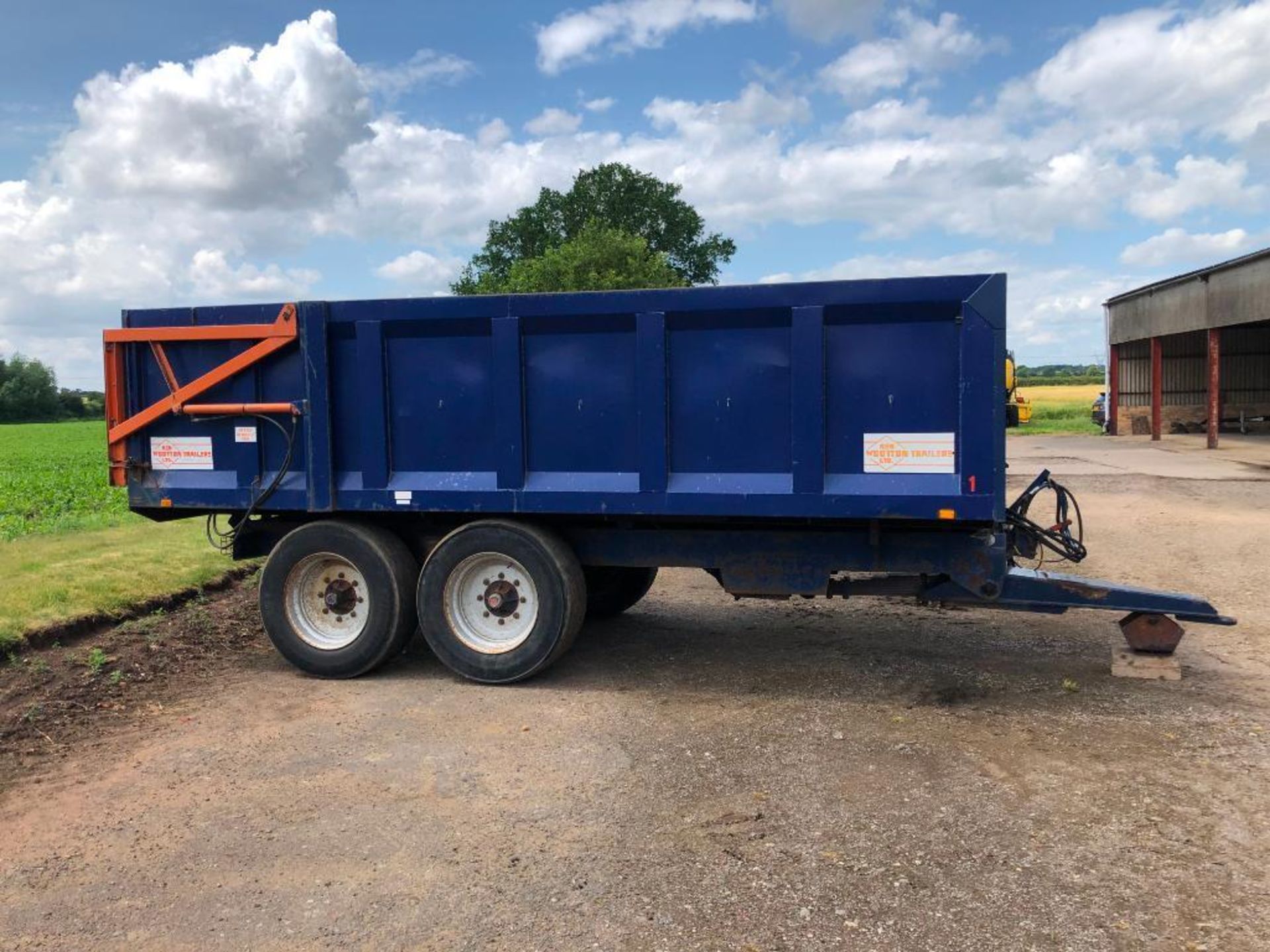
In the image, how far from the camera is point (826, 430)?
19.0 ft

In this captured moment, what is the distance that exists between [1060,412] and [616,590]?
48.7 meters

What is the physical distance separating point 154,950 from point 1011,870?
3054mm

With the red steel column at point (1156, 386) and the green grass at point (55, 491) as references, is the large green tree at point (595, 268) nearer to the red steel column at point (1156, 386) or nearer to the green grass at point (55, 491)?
the green grass at point (55, 491)

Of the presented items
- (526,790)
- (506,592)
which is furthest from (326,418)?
(526,790)

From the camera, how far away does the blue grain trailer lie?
5664mm

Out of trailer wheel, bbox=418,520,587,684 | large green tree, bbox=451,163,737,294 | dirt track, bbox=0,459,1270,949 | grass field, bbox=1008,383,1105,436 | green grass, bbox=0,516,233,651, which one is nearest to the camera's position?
dirt track, bbox=0,459,1270,949

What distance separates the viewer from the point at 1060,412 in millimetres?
51281

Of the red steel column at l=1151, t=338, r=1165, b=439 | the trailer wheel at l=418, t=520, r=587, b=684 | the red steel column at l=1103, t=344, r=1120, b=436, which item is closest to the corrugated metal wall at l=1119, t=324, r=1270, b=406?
the red steel column at l=1103, t=344, r=1120, b=436

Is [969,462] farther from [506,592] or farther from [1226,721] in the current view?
[506,592]

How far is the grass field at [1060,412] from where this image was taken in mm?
40031

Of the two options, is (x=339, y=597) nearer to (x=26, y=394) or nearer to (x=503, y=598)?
(x=503, y=598)

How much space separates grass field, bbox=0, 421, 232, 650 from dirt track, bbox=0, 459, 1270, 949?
1828 mm

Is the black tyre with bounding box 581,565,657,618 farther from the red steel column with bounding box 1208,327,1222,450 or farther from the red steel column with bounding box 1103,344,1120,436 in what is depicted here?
the red steel column with bounding box 1103,344,1120,436

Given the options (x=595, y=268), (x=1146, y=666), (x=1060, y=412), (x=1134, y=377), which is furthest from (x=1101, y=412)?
(x=1146, y=666)
